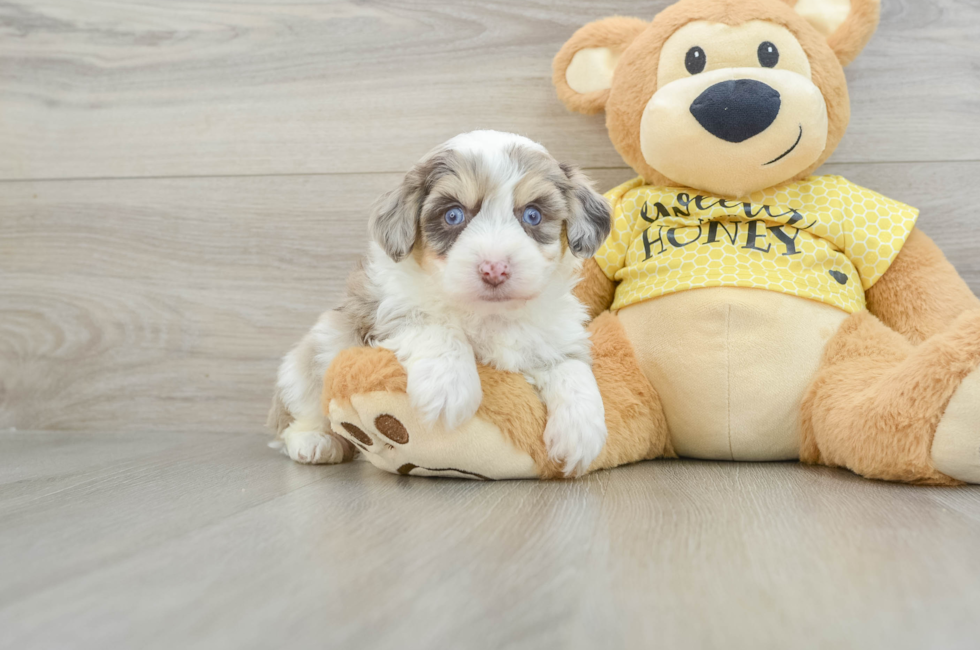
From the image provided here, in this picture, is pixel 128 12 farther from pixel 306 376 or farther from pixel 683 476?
pixel 683 476

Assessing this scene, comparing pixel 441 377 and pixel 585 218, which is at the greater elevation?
pixel 585 218

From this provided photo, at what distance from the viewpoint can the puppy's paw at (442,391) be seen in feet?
4.15

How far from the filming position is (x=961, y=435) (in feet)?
4.09

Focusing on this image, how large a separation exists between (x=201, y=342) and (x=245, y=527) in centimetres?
128

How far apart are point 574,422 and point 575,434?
2 centimetres

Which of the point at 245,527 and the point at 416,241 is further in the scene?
the point at 416,241

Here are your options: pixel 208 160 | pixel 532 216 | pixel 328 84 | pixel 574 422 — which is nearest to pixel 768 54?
pixel 532 216

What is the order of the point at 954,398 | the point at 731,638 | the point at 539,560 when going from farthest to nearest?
the point at 954,398, the point at 539,560, the point at 731,638

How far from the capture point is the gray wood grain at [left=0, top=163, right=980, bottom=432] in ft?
7.13

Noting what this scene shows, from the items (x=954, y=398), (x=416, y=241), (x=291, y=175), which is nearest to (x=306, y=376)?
(x=416, y=241)

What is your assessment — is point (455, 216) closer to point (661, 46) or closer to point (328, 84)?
point (661, 46)

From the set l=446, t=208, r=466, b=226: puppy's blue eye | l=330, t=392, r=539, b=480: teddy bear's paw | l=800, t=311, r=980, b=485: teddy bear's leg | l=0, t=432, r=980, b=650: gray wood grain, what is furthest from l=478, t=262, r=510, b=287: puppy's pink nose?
l=800, t=311, r=980, b=485: teddy bear's leg

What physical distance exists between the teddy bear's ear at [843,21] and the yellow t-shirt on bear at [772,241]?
0.99 feet

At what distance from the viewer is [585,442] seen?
52.7 inches
